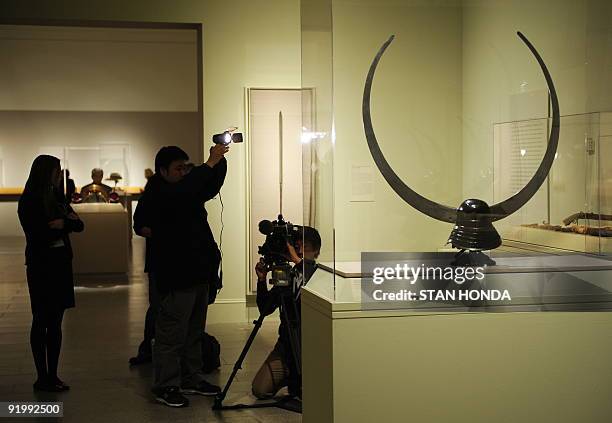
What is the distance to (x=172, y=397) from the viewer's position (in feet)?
15.6

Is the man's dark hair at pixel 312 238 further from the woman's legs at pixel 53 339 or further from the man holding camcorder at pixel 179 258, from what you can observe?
the woman's legs at pixel 53 339

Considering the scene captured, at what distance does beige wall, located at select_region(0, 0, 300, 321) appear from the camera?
24.5ft

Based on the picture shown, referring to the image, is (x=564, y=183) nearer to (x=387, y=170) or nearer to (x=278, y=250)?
(x=387, y=170)

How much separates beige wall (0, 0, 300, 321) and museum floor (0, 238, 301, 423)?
946 millimetres

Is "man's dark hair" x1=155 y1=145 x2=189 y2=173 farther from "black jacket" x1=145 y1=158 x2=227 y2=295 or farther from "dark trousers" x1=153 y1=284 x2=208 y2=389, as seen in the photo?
"dark trousers" x1=153 y1=284 x2=208 y2=389

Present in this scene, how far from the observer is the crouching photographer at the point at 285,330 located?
4.29 meters

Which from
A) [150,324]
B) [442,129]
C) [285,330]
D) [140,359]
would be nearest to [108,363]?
[140,359]

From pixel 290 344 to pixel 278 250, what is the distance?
2.11 feet

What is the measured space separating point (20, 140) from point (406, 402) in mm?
15149

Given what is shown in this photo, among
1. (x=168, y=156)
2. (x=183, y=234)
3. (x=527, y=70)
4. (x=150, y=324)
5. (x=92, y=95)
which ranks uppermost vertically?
(x=92, y=95)

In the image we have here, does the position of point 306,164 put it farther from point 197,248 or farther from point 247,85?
point 247,85

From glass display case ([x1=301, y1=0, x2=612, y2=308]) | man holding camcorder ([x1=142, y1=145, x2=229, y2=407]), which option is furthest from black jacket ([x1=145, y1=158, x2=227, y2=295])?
glass display case ([x1=301, y1=0, x2=612, y2=308])

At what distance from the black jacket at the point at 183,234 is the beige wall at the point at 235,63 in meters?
2.69

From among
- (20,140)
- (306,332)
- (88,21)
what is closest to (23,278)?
(88,21)
